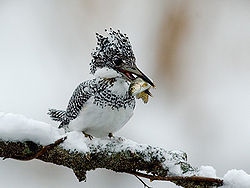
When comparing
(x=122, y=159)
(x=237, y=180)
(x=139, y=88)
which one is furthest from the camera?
(x=139, y=88)

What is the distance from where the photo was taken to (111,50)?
4.84 ft

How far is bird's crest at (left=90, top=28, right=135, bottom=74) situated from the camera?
57.2 inches

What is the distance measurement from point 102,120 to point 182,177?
39cm

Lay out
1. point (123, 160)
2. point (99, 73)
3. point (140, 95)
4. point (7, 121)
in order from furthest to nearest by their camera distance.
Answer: point (99, 73), point (140, 95), point (123, 160), point (7, 121)

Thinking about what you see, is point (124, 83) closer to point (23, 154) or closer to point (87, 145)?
point (87, 145)

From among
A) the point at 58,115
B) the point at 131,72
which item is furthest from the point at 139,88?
the point at 58,115

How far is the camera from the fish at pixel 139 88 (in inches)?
52.8

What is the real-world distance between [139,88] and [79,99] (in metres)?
0.26

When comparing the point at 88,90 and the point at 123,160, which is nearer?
the point at 123,160

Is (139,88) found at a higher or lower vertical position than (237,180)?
higher

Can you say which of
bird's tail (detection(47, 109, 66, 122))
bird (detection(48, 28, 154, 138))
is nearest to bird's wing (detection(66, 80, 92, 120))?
bird (detection(48, 28, 154, 138))

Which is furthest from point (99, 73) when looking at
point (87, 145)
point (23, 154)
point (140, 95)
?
point (23, 154)

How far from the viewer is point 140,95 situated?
1.39 meters

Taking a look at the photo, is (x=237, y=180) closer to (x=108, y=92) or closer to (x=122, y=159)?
(x=122, y=159)
